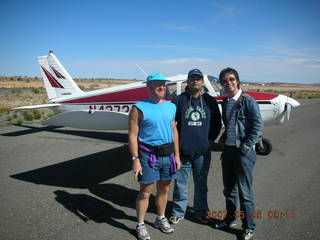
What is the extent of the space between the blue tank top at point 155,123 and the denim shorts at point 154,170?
17 cm

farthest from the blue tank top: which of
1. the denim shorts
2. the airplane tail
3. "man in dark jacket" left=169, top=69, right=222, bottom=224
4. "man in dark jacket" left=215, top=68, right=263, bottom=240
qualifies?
the airplane tail

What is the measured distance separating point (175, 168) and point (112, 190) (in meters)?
1.89

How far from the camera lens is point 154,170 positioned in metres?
2.66

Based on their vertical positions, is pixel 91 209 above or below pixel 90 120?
below

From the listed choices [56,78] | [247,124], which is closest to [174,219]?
[247,124]

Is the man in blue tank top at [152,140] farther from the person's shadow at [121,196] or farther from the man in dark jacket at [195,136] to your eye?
the person's shadow at [121,196]

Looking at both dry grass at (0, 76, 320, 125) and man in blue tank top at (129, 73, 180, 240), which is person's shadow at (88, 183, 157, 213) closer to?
man in blue tank top at (129, 73, 180, 240)

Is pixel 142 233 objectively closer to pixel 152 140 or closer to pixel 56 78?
pixel 152 140

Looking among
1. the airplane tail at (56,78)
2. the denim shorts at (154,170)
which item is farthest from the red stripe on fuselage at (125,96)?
the denim shorts at (154,170)

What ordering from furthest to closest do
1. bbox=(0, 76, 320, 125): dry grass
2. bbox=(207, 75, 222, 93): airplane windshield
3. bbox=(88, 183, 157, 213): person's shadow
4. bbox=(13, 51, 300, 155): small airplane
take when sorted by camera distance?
bbox=(0, 76, 320, 125): dry grass < bbox=(207, 75, 222, 93): airplane windshield < bbox=(13, 51, 300, 155): small airplane < bbox=(88, 183, 157, 213): person's shadow

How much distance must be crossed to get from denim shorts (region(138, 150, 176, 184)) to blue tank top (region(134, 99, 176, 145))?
0.57ft

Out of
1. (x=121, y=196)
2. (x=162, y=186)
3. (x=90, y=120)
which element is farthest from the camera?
(x=90, y=120)

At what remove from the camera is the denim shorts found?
2629 millimetres

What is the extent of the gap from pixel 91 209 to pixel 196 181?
161 centimetres
